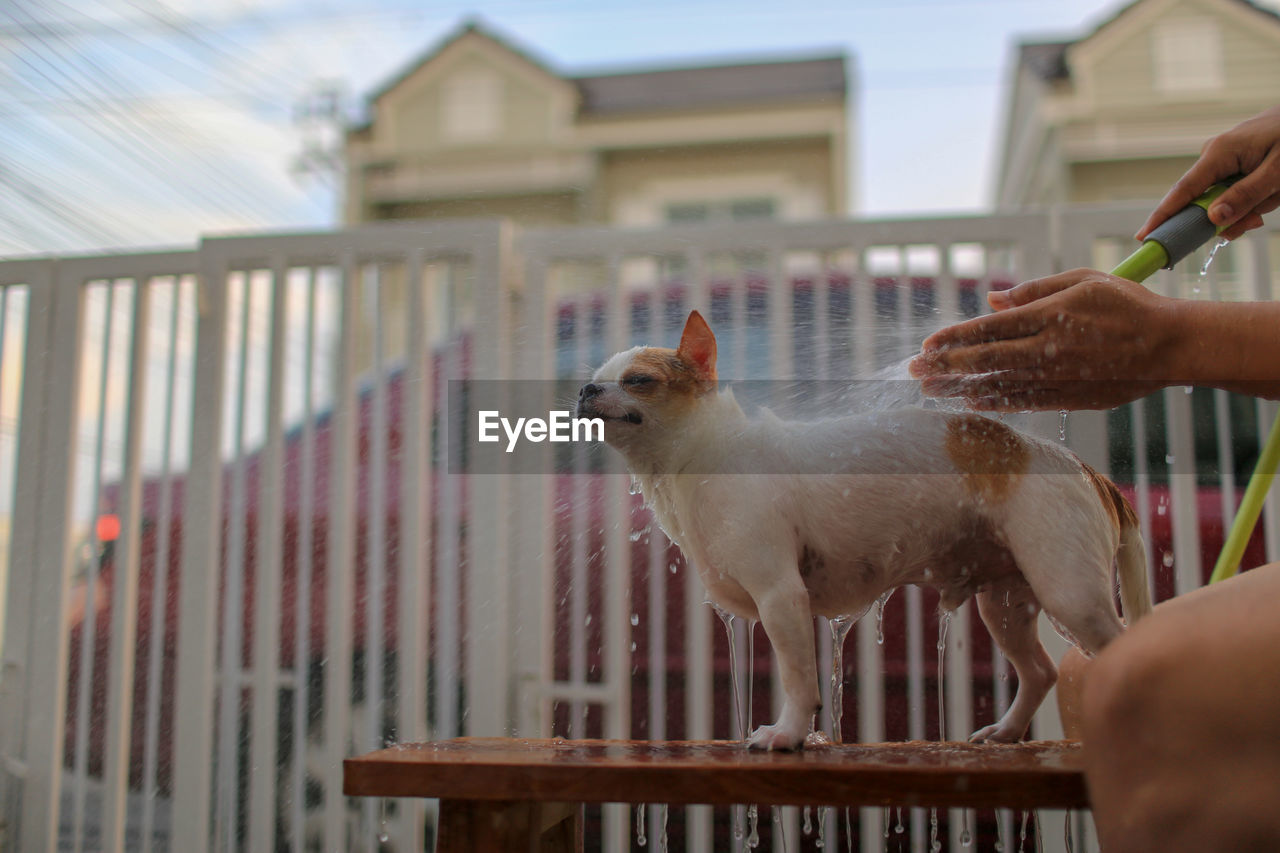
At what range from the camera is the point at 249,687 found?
1.29m

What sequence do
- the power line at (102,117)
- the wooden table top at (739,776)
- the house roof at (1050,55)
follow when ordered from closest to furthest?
1. the wooden table top at (739,776)
2. the power line at (102,117)
3. the house roof at (1050,55)

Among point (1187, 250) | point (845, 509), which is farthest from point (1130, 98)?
point (845, 509)

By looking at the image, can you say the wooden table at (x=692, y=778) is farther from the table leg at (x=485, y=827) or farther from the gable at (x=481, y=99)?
the gable at (x=481, y=99)

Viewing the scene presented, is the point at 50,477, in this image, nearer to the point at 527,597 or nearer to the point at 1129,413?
the point at 527,597

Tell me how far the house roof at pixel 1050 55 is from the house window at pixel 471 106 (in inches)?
54.5

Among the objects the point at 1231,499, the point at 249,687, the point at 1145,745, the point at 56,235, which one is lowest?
the point at 249,687

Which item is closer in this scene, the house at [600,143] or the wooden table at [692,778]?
the wooden table at [692,778]

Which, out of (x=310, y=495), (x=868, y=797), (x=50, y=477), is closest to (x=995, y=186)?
(x=310, y=495)

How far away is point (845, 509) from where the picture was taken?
553 mm

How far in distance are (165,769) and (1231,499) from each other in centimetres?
145

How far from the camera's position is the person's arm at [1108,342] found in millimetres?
542

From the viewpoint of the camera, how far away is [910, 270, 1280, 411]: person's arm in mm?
542

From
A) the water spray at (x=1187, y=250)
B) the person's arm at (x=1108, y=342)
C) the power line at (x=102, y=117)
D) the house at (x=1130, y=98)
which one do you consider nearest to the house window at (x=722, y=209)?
the house at (x=1130, y=98)

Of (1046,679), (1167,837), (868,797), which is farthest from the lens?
(1046,679)
